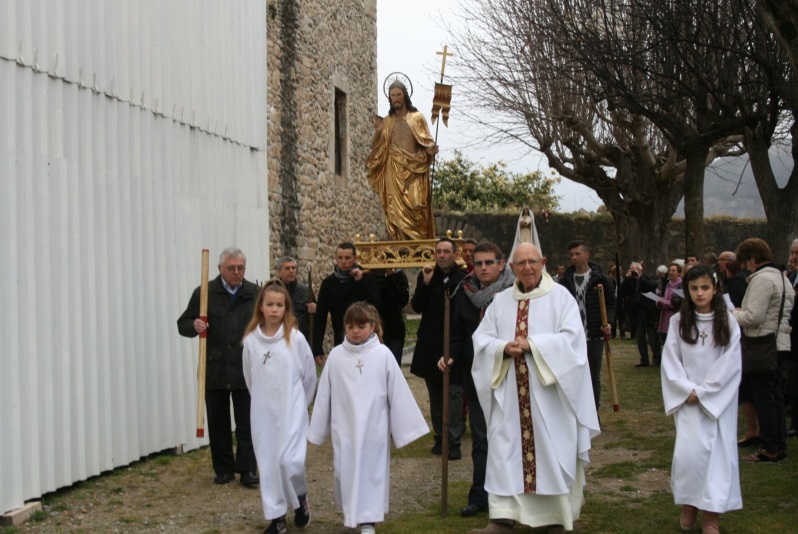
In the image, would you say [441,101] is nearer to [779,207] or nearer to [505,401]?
[779,207]

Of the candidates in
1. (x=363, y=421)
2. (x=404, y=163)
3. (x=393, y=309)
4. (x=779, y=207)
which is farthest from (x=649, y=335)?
(x=363, y=421)

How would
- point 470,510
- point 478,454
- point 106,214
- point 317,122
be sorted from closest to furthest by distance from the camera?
point 470,510
point 478,454
point 106,214
point 317,122

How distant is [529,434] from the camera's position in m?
6.56

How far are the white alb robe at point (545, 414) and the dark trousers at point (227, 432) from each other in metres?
2.40

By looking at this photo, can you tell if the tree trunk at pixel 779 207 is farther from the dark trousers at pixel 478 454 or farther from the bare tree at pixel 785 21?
the dark trousers at pixel 478 454

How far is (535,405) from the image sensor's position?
655 centimetres

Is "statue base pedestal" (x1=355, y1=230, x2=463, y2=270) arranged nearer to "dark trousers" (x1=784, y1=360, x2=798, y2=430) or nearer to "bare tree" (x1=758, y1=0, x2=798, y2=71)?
"dark trousers" (x1=784, y1=360, x2=798, y2=430)

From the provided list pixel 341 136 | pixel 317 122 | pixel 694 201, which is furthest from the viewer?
pixel 341 136

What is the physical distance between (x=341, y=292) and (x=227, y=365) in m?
2.21

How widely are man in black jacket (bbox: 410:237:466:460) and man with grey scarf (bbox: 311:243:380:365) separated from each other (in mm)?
693

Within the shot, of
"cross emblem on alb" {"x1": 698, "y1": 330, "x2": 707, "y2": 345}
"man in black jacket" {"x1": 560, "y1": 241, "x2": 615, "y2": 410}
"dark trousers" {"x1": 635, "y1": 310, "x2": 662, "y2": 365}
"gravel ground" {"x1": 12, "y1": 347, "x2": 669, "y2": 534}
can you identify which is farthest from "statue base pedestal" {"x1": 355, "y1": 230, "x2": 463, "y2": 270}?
"dark trousers" {"x1": 635, "y1": 310, "x2": 662, "y2": 365}

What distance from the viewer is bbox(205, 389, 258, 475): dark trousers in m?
8.32

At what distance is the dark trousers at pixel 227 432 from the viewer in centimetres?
832

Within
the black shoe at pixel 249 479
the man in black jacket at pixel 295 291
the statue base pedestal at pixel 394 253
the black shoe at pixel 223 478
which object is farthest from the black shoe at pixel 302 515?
the statue base pedestal at pixel 394 253
